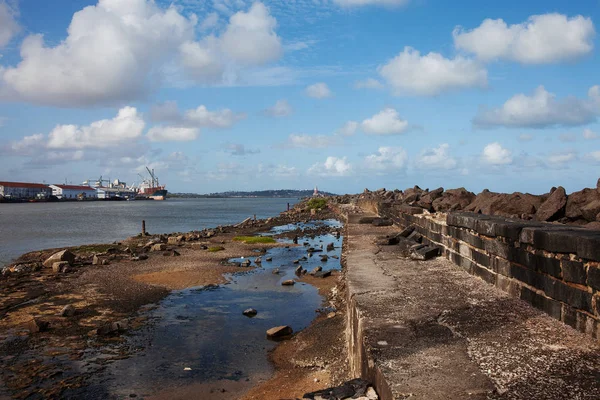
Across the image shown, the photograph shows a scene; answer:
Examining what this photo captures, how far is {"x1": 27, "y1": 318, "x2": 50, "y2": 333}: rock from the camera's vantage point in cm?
812

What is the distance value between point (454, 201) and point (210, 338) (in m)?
7.41

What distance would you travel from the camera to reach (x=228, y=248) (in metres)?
21.0

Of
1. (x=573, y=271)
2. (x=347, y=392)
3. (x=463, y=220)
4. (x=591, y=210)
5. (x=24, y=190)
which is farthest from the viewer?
(x=24, y=190)

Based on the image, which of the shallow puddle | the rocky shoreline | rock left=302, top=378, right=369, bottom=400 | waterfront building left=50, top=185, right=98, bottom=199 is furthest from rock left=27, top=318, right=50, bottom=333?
waterfront building left=50, top=185, right=98, bottom=199

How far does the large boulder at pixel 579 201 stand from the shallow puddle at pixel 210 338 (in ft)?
16.1

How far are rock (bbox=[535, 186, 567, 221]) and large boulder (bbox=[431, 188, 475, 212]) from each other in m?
4.11

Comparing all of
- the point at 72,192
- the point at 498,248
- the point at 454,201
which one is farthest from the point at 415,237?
the point at 72,192

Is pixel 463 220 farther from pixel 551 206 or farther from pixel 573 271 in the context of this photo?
pixel 573 271

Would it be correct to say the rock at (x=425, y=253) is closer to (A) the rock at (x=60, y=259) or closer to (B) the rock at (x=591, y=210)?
(B) the rock at (x=591, y=210)

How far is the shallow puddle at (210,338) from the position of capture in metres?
6.19

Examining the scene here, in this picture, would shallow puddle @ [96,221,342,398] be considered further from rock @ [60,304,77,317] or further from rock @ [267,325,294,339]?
rock @ [60,304,77,317]

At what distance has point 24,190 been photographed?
135 metres

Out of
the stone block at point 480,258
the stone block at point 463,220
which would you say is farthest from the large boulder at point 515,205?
the stone block at point 480,258

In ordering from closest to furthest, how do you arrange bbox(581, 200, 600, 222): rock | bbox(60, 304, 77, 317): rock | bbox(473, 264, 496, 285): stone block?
bbox(473, 264, 496, 285): stone block → bbox(581, 200, 600, 222): rock → bbox(60, 304, 77, 317): rock
